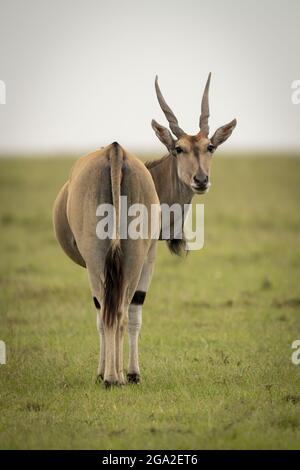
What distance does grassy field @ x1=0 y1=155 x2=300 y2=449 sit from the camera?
26.9 ft

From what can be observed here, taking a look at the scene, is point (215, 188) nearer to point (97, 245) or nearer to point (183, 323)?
point (183, 323)

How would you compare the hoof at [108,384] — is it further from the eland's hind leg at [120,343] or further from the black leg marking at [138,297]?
the black leg marking at [138,297]

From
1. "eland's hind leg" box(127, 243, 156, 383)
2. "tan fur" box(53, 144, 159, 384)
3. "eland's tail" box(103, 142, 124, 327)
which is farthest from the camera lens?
"eland's hind leg" box(127, 243, 156, 383)

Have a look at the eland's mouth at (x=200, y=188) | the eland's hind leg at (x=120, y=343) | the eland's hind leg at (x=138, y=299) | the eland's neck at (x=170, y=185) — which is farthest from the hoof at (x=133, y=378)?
the eland's neck at (x=170, y=185)

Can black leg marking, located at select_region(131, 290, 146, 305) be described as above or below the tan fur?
below

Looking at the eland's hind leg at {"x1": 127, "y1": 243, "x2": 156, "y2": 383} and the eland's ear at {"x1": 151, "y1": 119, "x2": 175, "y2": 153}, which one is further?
the eland's ear at {"x1": 151, "y1": 119, "x2": 175, "y2": 153}

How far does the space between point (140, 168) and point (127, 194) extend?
1.11 ft

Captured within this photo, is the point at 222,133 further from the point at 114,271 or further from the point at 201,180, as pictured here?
the point at 114,271

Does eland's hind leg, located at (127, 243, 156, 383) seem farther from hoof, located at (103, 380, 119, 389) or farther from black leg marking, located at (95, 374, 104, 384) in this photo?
hoof, located at (103, 380, 119, 389)

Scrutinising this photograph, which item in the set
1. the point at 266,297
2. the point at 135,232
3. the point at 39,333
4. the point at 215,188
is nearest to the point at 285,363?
the point at 135,232

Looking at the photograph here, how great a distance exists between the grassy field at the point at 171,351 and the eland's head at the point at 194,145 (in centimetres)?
203

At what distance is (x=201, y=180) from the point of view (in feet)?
34.2

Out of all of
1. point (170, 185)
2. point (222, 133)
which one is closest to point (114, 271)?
point (170, 185)

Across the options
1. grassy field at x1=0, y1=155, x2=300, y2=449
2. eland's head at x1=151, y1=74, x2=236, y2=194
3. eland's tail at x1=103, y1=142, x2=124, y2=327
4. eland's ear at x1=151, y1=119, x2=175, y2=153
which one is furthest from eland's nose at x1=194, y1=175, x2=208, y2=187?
grassy field at x1=0, y1=155, x2=300, y2=449
